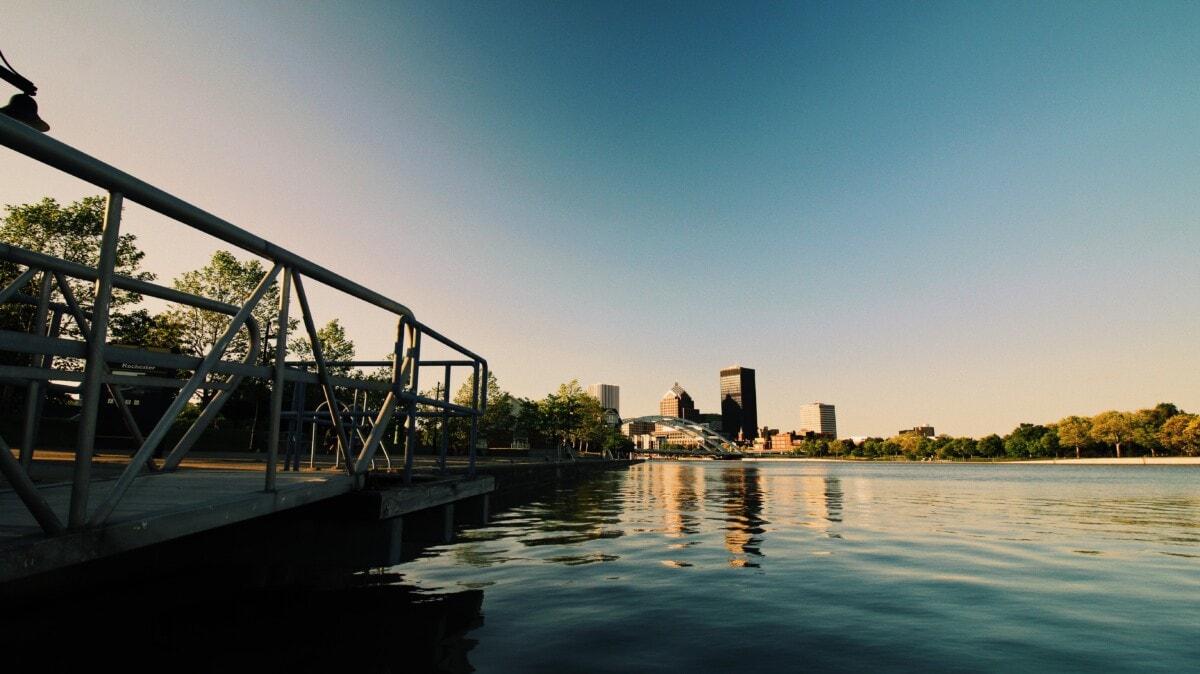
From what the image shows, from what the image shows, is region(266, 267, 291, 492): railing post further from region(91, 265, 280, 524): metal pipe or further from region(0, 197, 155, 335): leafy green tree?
region(0, 197, 155, 335): leafy green tree

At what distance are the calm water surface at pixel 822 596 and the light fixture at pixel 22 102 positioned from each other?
7294 millimetres

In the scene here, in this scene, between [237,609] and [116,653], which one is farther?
[237,609]

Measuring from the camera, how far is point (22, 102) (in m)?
6.22

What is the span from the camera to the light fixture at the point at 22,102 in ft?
20.2

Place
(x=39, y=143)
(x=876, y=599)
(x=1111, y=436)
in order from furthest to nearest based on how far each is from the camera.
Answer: (x=1111, y=436)
(x=876, y=599)
(x=39, y=143)

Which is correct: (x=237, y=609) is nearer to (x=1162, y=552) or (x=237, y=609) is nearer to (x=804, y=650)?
(x=804, y=650)

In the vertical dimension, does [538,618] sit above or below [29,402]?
below

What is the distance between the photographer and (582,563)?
31.7 ft

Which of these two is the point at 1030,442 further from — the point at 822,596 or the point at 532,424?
the point at 822,596

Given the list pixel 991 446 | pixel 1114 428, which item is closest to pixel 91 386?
pixel 1114 428

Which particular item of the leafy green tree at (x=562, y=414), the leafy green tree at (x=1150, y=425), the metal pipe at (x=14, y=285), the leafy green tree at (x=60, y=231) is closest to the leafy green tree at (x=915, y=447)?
the leafy green tree at (x=1150, y=425)

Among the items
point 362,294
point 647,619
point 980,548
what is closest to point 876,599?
point 647,619

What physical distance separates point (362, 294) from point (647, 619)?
4.68 metres

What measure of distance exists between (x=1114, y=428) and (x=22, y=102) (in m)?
172
